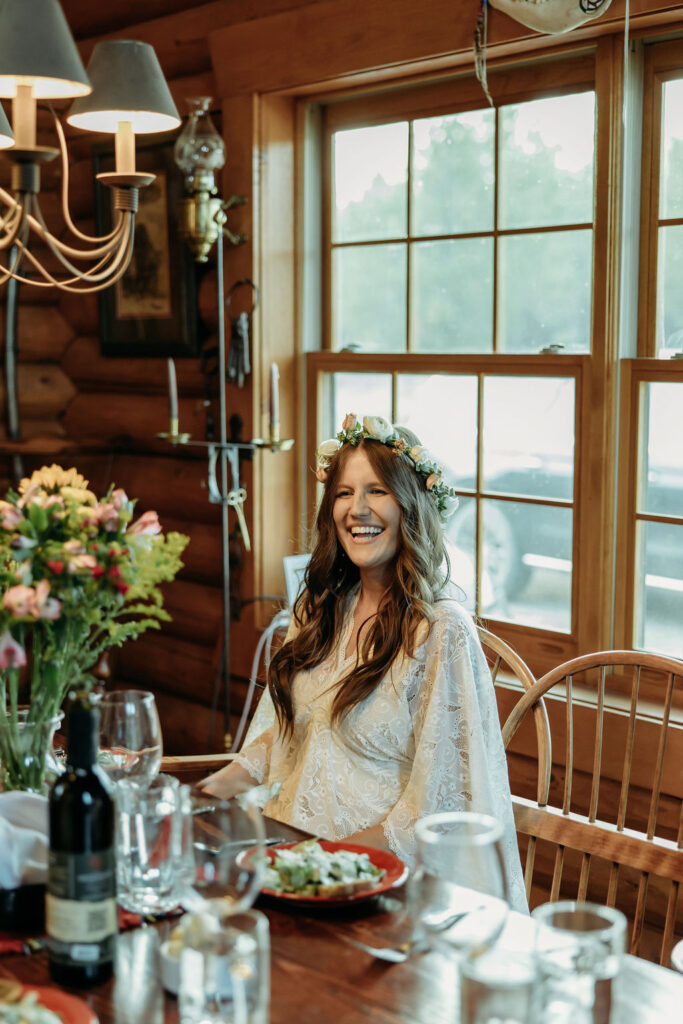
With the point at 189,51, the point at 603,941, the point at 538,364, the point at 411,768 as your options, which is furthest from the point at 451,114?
the point at 603,941

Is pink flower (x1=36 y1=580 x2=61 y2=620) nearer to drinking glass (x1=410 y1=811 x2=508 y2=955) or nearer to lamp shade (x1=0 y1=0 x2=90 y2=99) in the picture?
drinking glass (x1=410 y1=811 x2=508 y2=955)

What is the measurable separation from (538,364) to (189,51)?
A: 1.66m

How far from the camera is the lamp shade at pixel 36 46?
1746 millimetres

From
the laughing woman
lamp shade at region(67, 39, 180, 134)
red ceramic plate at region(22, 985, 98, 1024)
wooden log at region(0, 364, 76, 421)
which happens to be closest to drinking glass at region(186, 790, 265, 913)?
red ceramic plate at region(22, 985, 98, 1024)

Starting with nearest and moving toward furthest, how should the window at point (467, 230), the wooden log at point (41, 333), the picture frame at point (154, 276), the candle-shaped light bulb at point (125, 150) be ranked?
the candle-shaped light bulb at point (125, 150) < the window at point (467, 230) < the picture frame at point (154, 276) < the wooden log at point (41, 333)

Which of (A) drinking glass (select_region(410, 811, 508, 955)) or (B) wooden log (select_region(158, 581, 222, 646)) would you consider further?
(B) wooden log (select_region(158, 581, 222, 646))

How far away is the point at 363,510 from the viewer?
7.42ft

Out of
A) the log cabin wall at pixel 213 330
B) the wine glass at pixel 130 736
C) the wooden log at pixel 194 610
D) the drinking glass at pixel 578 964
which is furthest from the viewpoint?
the wooden log at pixel 194 610

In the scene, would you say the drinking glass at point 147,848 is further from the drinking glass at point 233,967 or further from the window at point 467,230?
the window at point 467,230

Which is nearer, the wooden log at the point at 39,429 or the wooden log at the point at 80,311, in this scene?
the wooden log at the point at 80,311

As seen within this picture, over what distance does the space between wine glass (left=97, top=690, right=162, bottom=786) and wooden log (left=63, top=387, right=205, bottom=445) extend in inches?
86.6

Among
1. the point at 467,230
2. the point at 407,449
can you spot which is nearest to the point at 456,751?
the point at 407,449

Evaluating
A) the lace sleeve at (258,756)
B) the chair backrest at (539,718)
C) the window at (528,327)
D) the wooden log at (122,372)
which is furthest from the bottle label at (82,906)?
the wooden log at (122,372)

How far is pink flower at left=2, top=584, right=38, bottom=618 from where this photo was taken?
1.36m
